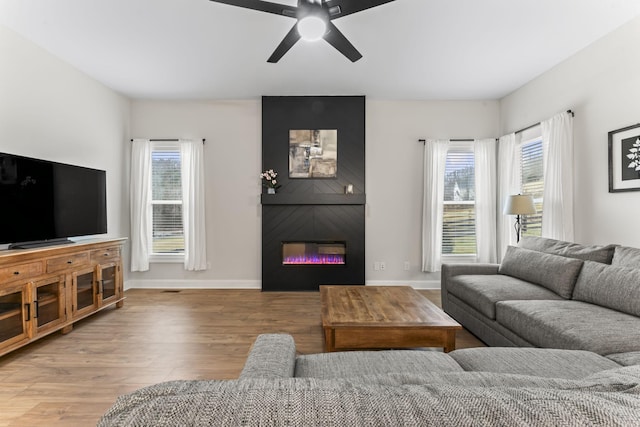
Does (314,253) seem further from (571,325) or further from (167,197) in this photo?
(571,325)

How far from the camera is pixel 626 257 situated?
2.49m

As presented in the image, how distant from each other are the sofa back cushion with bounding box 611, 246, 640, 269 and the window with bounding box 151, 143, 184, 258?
197 inches

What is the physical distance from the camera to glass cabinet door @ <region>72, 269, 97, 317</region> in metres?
3.29

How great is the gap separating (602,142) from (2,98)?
5601 mm

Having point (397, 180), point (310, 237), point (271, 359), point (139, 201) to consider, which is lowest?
point (271, 359)

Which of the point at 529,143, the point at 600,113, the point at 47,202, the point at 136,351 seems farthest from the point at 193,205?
the point at 600,113

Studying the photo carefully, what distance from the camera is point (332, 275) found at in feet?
16.1

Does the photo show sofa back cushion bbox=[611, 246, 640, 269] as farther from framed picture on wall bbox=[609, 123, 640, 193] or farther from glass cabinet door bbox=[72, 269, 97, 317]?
glass cabinet door bbox=[72, 269, 97, 317]

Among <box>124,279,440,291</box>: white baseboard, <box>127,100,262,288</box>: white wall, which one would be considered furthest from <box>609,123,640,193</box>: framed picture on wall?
<box>127,100,262,288</box>: white wall

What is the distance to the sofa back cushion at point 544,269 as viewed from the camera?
2686 mm

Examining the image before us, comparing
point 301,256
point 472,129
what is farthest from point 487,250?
point 301,256

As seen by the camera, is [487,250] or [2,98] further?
[487,250]

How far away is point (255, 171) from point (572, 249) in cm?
393

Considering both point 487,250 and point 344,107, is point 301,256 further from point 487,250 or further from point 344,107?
point 487,250
